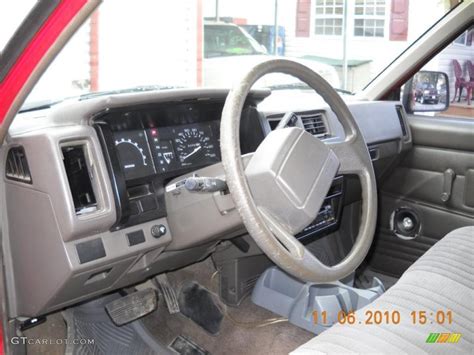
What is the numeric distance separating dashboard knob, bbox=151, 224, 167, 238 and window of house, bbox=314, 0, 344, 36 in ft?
12.9

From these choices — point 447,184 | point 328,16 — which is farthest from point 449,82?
point 328,16

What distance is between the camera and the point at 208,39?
16.4ft

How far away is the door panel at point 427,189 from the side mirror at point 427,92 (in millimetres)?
75

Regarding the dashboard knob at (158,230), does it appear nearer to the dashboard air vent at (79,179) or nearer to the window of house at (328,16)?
the dashboard air vent at (79,179)

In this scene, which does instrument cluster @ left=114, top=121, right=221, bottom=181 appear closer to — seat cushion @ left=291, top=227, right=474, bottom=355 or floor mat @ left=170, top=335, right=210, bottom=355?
seat cushion @ left=291, top=227, right=474, bottom=355

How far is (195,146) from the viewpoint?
2.08 meters

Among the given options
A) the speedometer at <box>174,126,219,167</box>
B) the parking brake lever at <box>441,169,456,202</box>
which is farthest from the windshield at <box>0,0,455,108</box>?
the speedometer at <box>174,126,219,167</box>

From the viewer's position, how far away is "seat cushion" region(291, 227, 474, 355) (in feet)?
4.22

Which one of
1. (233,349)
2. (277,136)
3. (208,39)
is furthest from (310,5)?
(277,136)

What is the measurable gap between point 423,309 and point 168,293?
153 cm

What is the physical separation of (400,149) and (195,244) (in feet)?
4.77

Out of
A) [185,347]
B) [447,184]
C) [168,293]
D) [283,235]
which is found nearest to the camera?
[283,235]

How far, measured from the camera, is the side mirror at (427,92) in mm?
3023

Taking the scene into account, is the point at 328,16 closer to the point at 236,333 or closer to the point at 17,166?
the point at 236,333
